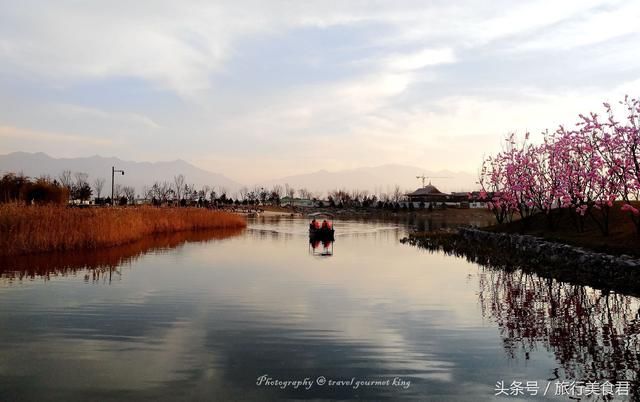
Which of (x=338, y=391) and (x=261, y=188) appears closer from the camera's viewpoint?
(x=338, y=391)

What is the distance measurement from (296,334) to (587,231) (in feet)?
58.6

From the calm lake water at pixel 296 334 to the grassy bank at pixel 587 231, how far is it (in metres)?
3.25

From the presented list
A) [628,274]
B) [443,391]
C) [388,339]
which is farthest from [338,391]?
[628,274]

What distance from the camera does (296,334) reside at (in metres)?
9.05

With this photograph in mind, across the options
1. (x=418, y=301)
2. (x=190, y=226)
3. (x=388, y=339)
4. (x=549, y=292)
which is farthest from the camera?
(x=190, y=226)

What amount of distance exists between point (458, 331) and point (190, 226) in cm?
3167

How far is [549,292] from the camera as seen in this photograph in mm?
13438

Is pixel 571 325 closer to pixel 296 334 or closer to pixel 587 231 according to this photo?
pixel 296 334

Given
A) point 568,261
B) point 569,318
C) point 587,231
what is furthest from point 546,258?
point 569,318

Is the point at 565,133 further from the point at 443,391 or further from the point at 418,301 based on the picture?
the point at 443,391

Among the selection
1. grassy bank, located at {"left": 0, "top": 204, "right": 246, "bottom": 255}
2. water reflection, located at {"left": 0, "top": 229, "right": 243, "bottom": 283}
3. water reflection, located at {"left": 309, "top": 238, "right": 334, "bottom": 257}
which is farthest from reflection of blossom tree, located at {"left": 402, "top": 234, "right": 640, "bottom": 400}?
grassy bank, located at {"left": 0, "top": 204, "right": 246, "bottom": 255}

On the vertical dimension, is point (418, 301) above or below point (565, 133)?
below

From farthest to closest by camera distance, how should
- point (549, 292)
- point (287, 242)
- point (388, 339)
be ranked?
point (287, 242) < point (549, 292) < point (388, 339)

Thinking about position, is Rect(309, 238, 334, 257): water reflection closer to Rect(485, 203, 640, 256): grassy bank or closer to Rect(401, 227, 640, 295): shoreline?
Rect(401, 227, 640, 295): shoreline
